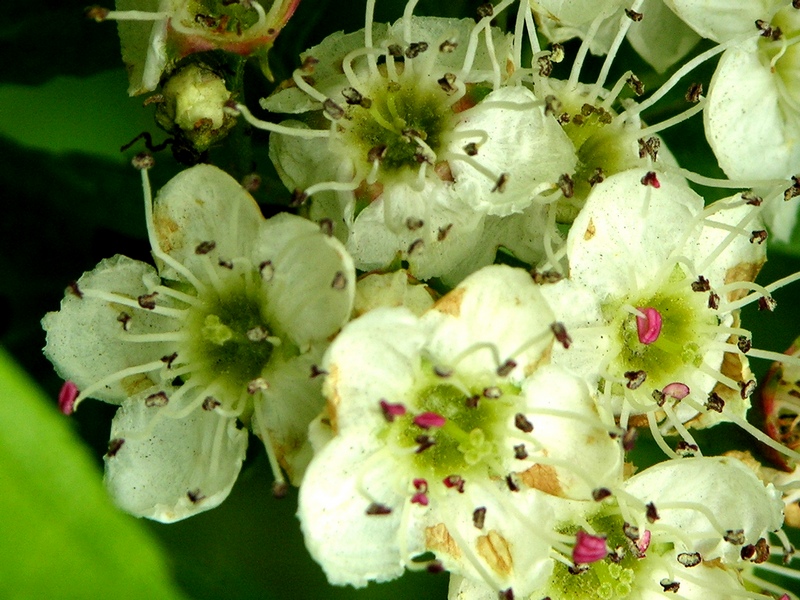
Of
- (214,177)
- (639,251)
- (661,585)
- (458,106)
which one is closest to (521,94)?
(458,106)

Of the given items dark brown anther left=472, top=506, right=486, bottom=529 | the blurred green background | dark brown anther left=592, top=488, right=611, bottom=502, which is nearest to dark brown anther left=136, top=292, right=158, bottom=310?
the blurred green background

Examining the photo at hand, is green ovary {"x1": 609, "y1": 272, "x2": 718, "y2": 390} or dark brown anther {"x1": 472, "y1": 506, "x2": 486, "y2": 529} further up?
green ovary {"x1": 609, "y1": 272, "x2": 718, "y2": 390}

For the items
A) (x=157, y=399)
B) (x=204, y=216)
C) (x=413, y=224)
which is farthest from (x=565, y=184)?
(x=157, y=399)

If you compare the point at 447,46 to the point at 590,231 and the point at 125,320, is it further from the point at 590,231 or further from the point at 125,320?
the point at 125,320

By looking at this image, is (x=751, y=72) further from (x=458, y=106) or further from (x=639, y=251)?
(x=458, y=106)

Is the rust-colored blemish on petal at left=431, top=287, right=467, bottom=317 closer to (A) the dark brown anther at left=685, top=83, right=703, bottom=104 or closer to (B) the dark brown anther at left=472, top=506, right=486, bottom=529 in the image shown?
(B) the dark brown anther at left=472, top=506, right=486, bottom=529

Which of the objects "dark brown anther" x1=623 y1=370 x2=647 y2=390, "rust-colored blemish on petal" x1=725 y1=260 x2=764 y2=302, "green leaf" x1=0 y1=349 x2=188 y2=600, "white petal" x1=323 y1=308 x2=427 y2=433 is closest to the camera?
"green leaf" x1=0 y1=349 x2=188 y2=600

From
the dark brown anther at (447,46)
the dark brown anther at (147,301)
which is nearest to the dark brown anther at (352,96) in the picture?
the dark brown anther at (447,46)
